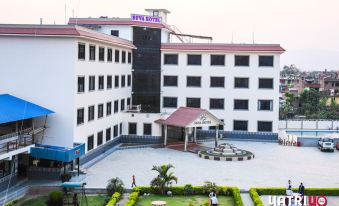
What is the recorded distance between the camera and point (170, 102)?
48.5 metres

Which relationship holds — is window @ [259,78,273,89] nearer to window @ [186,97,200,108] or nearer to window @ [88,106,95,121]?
window @ [186,97,200,108]

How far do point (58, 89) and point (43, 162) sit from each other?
5.02m

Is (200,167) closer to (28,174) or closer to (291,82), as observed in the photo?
(28,174)

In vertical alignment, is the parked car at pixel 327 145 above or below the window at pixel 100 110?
below

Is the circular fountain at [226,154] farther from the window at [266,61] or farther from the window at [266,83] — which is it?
the window at [266,61]

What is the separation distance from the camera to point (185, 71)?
158 ft

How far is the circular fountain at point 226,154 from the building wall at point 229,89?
9.12 metres

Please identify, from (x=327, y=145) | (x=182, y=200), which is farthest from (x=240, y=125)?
(x=182, y=200)

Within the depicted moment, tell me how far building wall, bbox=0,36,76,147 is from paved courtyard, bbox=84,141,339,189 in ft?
14.0

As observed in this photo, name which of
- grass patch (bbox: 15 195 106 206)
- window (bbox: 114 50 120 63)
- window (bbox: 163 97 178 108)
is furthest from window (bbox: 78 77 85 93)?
window (bbox: 163 97 178 108)

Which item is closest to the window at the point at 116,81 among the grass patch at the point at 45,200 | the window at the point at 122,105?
the window at the point at 122,105

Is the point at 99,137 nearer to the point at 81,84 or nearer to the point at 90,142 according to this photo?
the point at 90,142

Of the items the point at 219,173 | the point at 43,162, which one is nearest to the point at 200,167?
the point at 219,173

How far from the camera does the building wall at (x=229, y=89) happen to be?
1865 inches
